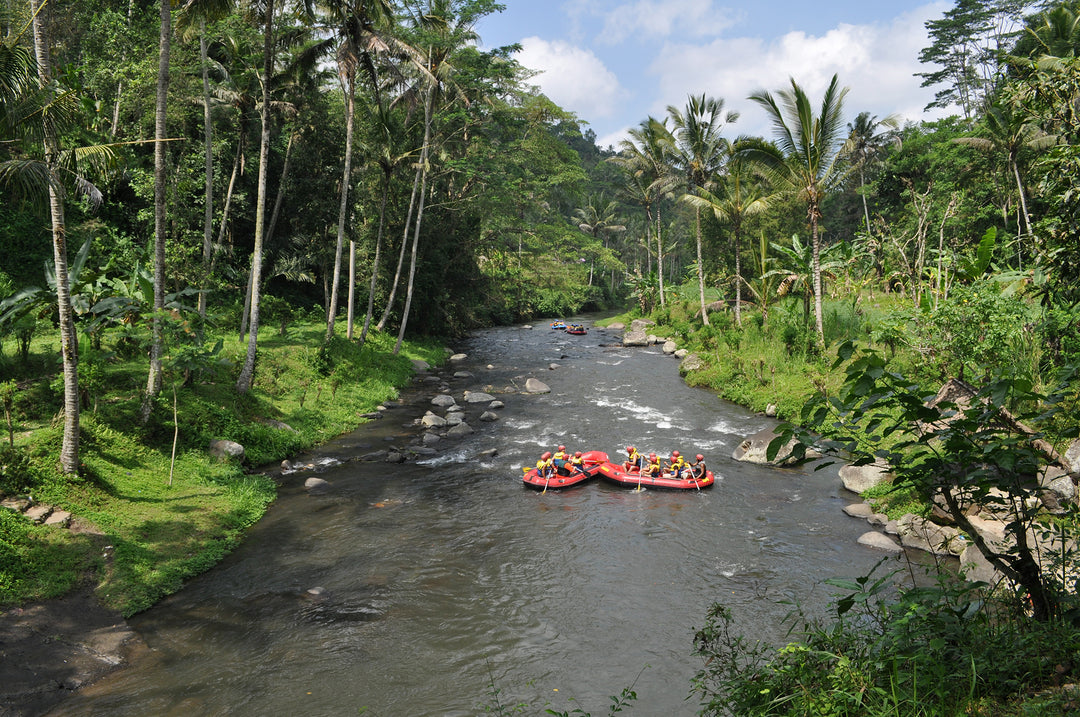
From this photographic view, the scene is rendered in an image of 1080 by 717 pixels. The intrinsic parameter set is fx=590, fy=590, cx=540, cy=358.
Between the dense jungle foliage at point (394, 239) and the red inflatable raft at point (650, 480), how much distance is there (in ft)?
17.9

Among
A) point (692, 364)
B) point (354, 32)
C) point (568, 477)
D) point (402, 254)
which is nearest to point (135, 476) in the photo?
point (568, 477)

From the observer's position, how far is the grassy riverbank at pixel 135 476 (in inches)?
344

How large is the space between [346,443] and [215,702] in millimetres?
10525

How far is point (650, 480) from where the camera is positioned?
1452cm

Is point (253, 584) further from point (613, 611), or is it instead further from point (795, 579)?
point (795, 579)

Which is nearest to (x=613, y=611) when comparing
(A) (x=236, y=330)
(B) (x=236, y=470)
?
(B) (x=236, y=470)

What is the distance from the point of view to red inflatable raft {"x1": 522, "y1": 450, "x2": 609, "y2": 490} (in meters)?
14.4

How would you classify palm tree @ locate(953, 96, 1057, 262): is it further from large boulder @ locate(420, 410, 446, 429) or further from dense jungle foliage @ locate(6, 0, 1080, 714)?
large boulder @ locate(420, 410, 446, 429)

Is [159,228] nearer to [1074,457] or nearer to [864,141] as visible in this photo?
[1074,457]

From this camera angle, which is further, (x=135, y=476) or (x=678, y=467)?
(x=678, y=467)

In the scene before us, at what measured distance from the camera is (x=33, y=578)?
8.19 meters

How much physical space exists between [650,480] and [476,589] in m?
6.01

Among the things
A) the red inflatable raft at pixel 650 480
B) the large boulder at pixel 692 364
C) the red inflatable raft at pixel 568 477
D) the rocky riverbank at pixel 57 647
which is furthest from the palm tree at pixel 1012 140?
the rocky riverbank at pixel 57 647

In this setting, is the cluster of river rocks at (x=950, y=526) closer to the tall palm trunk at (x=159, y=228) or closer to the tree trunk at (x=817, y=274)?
the tree trunk at (x=817, y=274)
